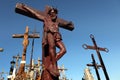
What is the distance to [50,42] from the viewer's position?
4.11 meters

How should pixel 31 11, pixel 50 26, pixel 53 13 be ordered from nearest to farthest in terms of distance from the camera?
pixel 50 26 → pixel 53 13 → pixel 31 11

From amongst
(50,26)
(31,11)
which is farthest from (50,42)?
(31,11)

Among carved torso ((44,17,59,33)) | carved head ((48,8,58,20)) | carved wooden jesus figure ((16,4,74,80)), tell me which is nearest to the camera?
carved wooden jesus figure ((16,4,74,80))

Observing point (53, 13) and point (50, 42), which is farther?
point (53, 13)

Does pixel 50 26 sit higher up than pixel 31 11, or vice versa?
pixel 31 11

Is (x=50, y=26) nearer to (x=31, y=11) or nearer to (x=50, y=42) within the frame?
(x=50, y=42)

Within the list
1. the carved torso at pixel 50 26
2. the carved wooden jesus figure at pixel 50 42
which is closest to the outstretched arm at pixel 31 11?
the carved wooden jesus figure at pixel 50 42

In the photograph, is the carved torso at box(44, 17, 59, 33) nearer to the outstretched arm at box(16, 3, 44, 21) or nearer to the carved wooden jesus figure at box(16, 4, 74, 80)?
the carved wooden jesus figure at box(16, 4, 74, 80)

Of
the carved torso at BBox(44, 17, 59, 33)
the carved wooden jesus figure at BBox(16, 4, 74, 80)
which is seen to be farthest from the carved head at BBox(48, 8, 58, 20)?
the carved torso at BBox(44, 17, 59, 33)

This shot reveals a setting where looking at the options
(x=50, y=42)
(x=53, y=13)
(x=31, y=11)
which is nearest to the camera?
(x=50, y=42)

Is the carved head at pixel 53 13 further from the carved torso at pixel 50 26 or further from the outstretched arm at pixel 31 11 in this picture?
the outstretched arm at pixel 31 11

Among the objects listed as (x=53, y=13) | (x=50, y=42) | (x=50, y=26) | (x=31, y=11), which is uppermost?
(x=31, y=11)

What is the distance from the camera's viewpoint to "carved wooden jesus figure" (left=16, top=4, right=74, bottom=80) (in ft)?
12.2

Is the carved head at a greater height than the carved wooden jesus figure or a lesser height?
greater
